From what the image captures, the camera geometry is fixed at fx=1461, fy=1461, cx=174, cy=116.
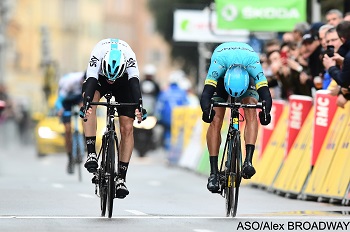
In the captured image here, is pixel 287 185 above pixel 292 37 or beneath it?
beneath

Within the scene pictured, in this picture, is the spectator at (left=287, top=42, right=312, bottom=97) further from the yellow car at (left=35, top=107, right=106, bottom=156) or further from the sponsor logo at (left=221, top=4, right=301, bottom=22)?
the yellow car at (left=35, top=107, right=106, bottom=156)

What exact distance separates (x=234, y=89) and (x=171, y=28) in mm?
52090

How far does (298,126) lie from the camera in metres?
19.5

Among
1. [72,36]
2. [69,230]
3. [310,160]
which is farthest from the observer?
[72,36]

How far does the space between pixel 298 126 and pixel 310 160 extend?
1.33 m

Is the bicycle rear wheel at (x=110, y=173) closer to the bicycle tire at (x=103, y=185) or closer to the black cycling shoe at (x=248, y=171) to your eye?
the bicycle tire at (x=103, y=185)

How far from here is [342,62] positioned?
17.1 metres

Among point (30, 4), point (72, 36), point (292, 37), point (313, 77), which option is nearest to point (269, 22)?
point (292, 37)

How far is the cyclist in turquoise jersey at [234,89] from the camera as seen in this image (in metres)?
14.1

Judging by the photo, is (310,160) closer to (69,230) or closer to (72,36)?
(69,230)

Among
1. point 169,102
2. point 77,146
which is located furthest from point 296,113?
point 169,102

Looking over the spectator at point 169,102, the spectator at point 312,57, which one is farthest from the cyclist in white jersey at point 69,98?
the spectator at point 169,102

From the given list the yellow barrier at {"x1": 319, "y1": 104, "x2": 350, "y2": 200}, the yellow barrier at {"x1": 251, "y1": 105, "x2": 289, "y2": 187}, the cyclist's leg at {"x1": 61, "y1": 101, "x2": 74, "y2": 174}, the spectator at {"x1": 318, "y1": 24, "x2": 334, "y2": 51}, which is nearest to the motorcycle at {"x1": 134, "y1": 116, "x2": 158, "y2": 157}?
the cyclist's leg at {"x1": 61, "y1": 101, "x2": 74, "y2": 174}

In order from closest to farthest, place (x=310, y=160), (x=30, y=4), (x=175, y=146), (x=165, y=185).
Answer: (x=310, y=160) < (x=165, y=185) < (x=175, y=146) < (x=30, y=4)
